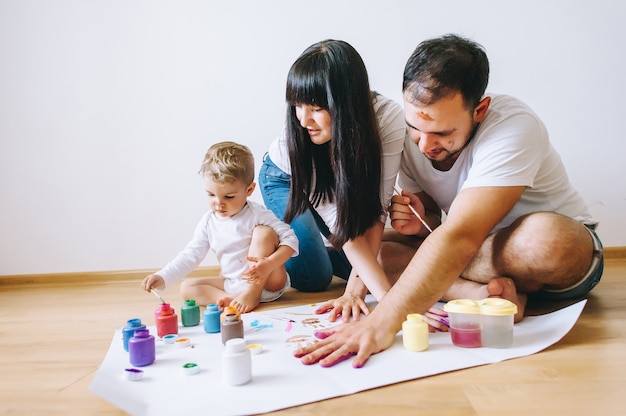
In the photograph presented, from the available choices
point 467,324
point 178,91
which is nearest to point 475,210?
point 467,324

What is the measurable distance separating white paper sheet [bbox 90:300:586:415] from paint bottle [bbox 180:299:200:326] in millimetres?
92

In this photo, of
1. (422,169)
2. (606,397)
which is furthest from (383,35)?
(606,397)

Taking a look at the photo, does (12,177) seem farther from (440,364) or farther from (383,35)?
(440,364)

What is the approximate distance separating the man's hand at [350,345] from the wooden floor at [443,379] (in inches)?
4.3

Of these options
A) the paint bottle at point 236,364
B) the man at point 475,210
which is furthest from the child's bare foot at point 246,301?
the paint bottle at point 236,364

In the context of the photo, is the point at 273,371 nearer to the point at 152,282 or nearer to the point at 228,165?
the point at 152,282

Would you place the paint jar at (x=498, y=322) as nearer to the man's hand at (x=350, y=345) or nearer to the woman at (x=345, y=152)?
the man's hand at (x=350, y=345)

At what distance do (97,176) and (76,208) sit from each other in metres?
0.15

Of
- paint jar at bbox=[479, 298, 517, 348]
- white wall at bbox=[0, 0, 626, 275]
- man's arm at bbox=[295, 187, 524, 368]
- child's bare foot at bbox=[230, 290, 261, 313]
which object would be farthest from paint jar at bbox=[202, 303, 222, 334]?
white wall at bbox=[0, 0, 626, 275]

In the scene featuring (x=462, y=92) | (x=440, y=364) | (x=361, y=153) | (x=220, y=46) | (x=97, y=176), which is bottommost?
(x=440, y=364)

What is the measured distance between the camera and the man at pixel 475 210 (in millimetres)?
→ 951

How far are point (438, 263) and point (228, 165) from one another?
68cm

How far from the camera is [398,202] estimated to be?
128cm

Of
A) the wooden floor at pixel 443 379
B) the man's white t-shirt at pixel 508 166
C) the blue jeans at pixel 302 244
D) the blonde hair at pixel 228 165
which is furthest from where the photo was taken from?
the blue jeans at pixel 302 244
